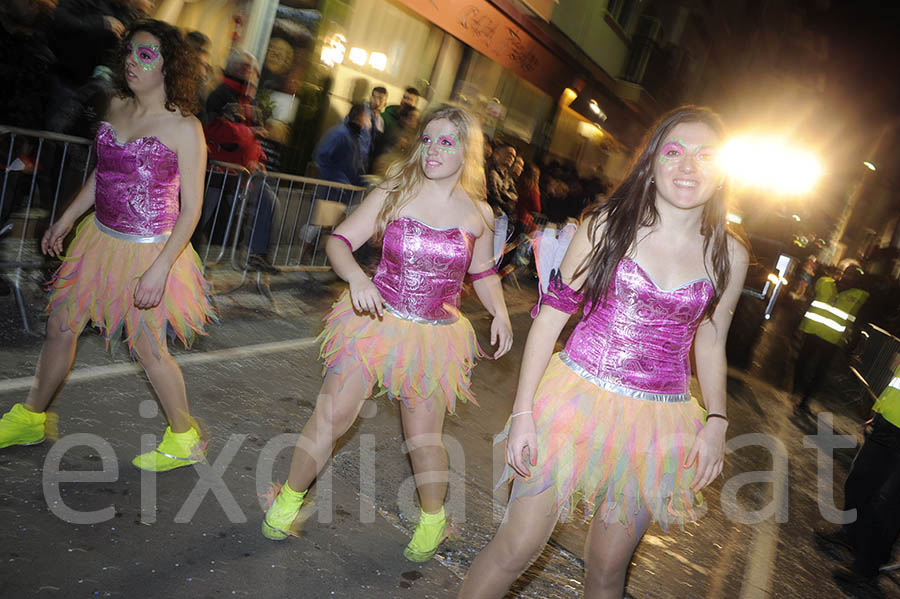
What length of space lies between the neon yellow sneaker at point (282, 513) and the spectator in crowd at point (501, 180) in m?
6.71

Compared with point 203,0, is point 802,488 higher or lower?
lower

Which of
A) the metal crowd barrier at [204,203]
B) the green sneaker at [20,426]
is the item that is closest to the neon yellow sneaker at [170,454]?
the green sneaker at [20,426]

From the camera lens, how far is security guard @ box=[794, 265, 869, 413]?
369 inches

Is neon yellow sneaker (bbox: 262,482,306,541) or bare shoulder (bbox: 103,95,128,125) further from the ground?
bare shoulder (bbox: 103,95,128,125)

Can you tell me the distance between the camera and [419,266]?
3.19 metres

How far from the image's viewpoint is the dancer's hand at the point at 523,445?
2.48 meters

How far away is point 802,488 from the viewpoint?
21.6 ft

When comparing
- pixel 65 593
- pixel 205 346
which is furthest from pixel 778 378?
pixel 65 593

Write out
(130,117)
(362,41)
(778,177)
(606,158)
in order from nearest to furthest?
(130,117) < (362,41) < (778,177) < (606,158)

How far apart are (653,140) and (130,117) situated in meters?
2.39

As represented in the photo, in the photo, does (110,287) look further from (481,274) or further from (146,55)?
(481,274)

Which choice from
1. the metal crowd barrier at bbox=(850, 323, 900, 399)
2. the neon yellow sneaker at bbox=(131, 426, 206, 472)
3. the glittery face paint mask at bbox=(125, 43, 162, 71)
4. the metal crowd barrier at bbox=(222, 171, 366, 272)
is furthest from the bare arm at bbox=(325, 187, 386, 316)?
the metal crowd barrier at bbox=(850, 323, 900, 399)

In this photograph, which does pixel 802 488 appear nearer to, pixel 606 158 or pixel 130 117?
pixel 130 117

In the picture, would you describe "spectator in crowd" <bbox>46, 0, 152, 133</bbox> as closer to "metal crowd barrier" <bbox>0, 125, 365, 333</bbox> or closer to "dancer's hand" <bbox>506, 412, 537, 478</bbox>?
"metal crowd barrier" <bbox>0, 125, 365, 333</bbox>
